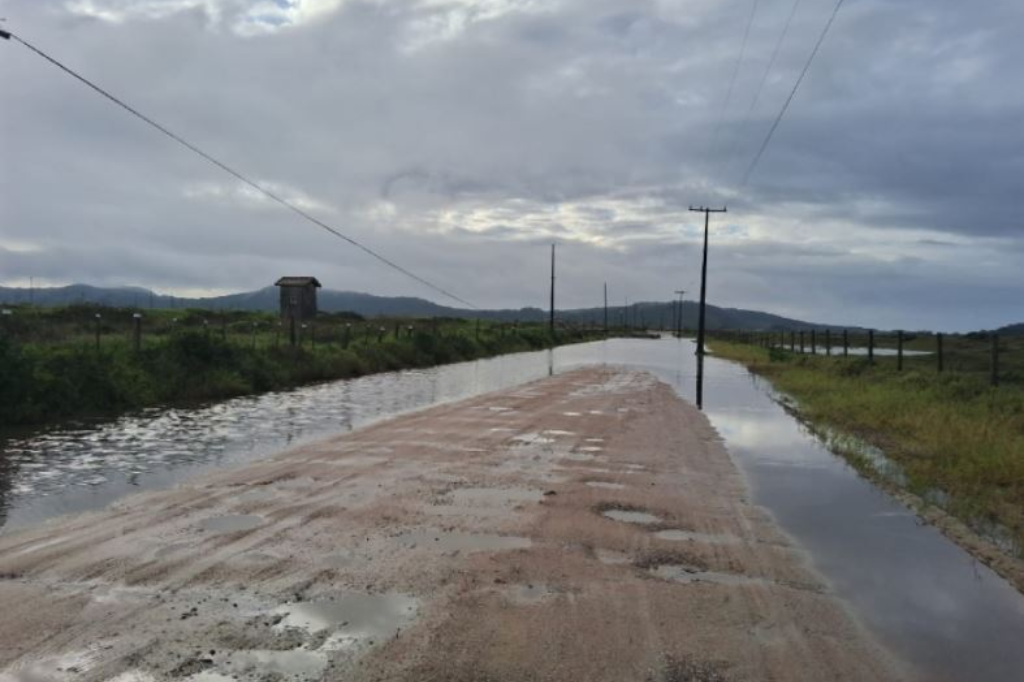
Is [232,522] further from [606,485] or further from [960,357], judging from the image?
[960,357]

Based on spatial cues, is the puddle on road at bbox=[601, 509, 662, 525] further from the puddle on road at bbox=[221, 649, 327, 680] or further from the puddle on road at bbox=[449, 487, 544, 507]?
the puddle on road at bbox=[221, 649, 327, 680]

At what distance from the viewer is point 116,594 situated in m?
5.18

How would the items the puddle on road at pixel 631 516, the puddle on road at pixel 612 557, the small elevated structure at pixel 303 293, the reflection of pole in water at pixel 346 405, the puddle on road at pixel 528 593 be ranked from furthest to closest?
the small elevated structure at pixel 303 293 < the reflection of pole in water at pixel 346 405 < the puddle on road at pixel 631 516 < the puddle on road at pixel 612 557 < the puddle on road at pixel 528 593

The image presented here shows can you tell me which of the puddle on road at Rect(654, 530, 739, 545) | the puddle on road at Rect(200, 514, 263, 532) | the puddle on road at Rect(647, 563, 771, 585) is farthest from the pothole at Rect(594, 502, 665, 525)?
the puddle on road at Rect(200, 514, 263, 532)

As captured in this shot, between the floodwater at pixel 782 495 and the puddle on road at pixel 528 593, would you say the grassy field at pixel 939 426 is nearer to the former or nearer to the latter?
the floodwater at pixel 782 495

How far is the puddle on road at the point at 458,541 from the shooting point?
653 cm

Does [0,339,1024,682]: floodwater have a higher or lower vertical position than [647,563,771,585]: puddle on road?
lower

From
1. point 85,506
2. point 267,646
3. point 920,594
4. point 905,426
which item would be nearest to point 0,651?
point 267,646

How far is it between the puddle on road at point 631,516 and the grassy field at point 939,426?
324 cm

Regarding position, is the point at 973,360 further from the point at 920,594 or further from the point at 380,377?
the point at 920,594

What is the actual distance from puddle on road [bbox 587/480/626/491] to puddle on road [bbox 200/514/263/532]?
12.5 ft

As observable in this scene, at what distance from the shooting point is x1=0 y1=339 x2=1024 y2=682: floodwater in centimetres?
533

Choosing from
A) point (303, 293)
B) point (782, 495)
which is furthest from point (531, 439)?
point (303, 293)

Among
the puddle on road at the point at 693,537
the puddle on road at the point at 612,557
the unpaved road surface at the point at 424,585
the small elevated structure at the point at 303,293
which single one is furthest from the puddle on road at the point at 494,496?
the small elevated structure at the point at 303,293
